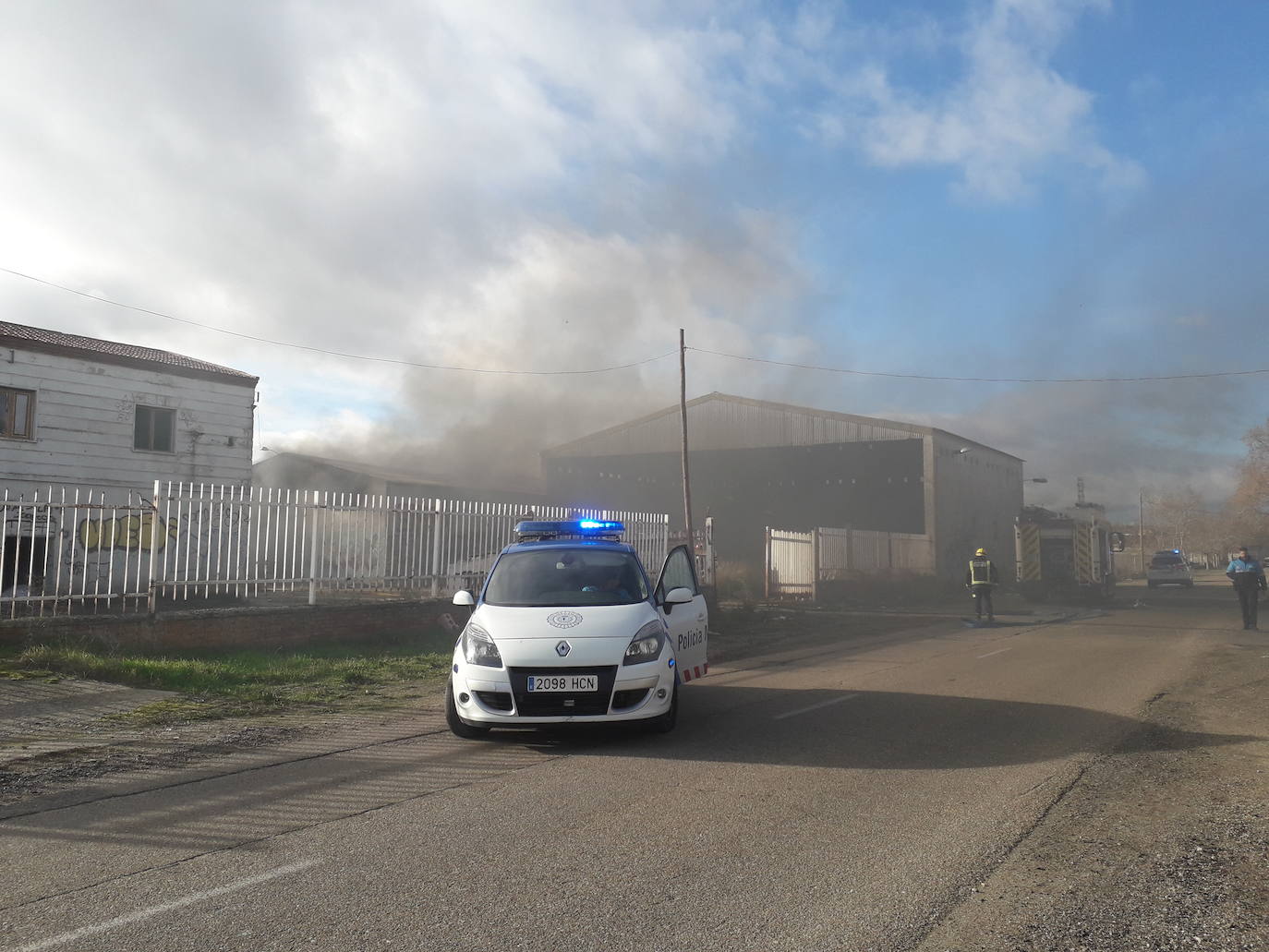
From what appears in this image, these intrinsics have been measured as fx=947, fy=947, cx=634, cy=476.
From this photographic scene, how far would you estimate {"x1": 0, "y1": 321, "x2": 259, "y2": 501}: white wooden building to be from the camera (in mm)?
17641

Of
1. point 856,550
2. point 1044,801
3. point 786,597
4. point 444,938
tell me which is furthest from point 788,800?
point 856,550

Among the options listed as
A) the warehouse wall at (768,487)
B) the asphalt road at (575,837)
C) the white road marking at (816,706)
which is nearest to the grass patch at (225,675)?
the asphalt road at (575,837)

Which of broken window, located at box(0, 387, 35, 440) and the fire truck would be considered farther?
the fire truck

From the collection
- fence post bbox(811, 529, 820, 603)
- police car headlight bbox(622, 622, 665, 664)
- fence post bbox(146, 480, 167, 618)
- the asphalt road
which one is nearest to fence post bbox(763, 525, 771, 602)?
fence post bbox(811, 529, 820, 603)

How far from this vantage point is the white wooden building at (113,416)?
1764cm

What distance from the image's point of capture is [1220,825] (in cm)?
510

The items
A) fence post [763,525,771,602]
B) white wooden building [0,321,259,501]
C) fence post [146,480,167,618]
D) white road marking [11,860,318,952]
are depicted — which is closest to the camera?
white road marking [11,860,318,952]

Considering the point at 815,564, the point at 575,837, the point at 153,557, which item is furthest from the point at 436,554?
the point at 815,564

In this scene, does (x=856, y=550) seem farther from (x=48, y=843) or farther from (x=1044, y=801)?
(x=48, y=843)

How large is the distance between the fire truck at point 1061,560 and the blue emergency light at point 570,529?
85.0 ft

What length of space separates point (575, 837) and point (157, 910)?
1.92m

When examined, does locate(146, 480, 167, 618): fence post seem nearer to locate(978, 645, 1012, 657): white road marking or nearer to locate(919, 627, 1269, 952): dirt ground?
locate(919, 627, 1269, 952): dirt ground

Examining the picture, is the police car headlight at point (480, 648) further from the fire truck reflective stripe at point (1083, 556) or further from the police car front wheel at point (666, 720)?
the fire truck reflective stripe at point (1083, 556)

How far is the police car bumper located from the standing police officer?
16.6m
